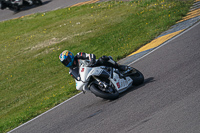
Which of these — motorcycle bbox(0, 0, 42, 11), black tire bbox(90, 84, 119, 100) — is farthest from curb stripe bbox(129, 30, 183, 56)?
motorcycle bbox(0, 0, 42, 11)

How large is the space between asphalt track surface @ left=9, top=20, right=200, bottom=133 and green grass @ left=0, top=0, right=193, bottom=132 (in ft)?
5.61

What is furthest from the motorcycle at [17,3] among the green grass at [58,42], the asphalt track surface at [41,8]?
the green grass at [58,42]

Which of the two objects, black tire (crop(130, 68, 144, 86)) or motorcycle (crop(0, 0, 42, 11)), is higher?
motorcycle (crop(0, 0, 42, 11))

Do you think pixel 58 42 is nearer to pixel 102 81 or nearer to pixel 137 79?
pixel 137 79

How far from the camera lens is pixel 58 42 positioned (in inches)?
773

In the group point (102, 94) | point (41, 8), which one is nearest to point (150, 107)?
point (102, 94)

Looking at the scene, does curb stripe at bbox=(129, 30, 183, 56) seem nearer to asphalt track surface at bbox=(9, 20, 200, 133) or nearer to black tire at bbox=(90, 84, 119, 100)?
asphalt track surface at bbox=(9, 20, 200, 133)

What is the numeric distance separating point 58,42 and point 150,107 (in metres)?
13.1

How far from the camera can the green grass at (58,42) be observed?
41.8 feet

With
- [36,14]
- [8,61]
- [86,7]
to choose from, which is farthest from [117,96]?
[36,14]

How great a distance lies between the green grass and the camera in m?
12.7

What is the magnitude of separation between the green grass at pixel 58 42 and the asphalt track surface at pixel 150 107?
171 centimetres

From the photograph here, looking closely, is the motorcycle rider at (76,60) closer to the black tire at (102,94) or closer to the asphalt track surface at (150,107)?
the black tire at (102,94)

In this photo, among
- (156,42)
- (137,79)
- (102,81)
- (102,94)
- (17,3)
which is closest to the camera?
(102,94)
